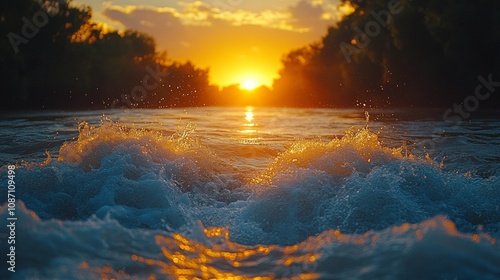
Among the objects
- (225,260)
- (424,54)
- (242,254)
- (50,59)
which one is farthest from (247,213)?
(50,59)

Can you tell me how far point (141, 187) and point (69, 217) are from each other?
2.41 feet

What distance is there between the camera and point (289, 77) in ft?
252

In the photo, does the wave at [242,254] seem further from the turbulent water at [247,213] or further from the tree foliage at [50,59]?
the tree foliage at [50,59]

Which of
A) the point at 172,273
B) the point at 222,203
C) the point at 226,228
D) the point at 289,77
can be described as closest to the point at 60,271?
the point at 172,273

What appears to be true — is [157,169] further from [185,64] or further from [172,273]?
[185,64]

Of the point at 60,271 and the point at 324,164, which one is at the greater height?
the point at 324,164

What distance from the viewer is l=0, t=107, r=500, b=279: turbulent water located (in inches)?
145

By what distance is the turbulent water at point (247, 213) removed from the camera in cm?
369

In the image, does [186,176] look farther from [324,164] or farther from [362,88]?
[362,88]

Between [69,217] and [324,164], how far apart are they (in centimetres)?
259

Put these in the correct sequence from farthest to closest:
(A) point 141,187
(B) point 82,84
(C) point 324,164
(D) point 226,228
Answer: (B) point 82,84
(C) point 324,164
(A) point 141,187
(D) point 226,228

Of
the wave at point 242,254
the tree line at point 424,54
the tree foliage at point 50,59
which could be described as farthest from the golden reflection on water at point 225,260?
the tree foliage at point 50,59

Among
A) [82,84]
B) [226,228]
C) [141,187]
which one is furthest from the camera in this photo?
[82,84]

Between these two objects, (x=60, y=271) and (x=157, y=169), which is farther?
(x=157, y=169)
